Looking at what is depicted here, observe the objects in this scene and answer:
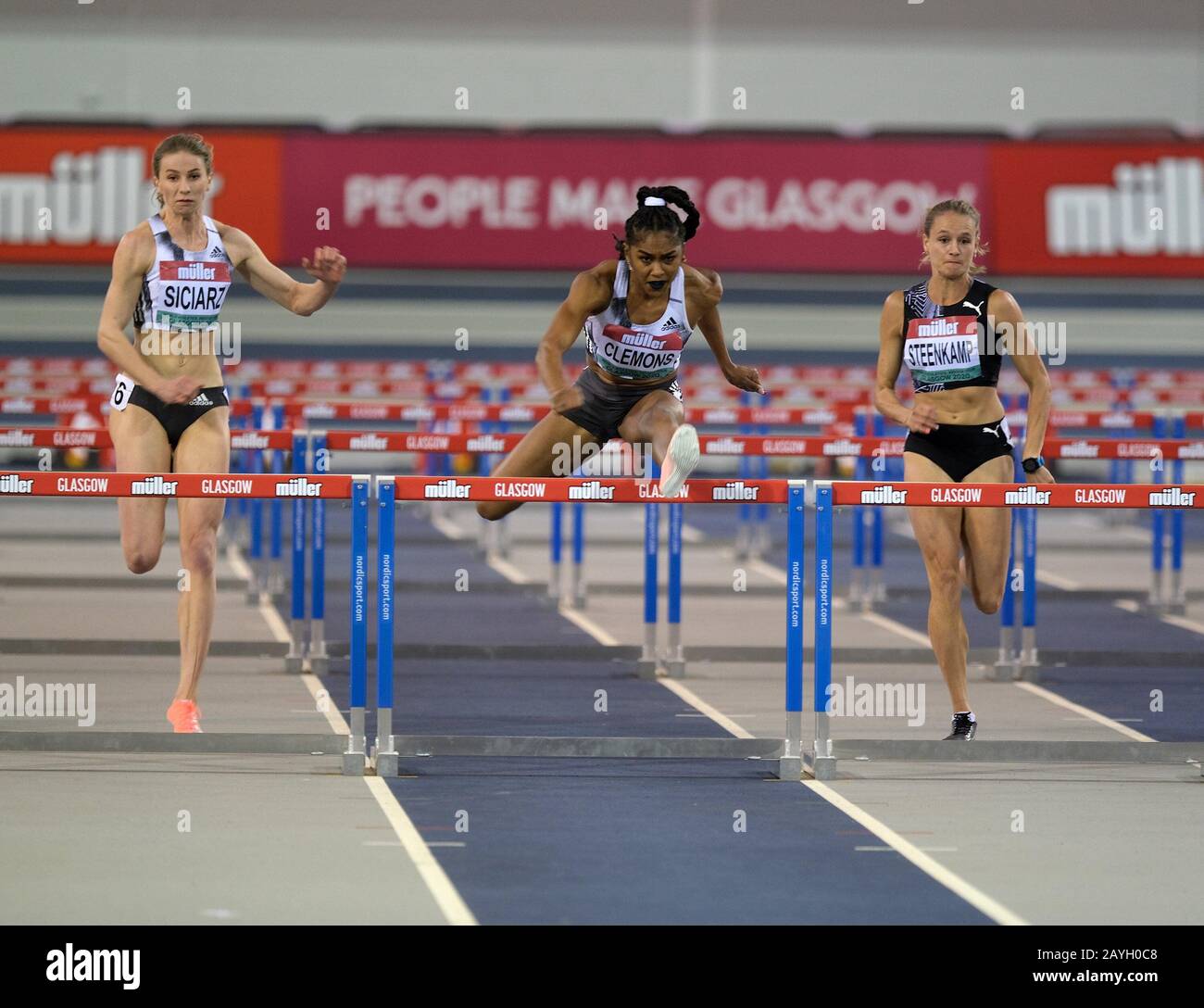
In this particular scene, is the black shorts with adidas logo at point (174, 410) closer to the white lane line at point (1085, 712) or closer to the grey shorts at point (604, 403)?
the grey shorts at point (604, 403)

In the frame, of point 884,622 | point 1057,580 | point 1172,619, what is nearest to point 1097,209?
point 1057,580

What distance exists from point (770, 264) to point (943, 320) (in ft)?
51.3

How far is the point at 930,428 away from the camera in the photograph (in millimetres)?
8500

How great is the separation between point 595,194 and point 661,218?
50.8ft

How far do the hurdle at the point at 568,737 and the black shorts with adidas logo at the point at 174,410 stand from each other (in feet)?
2.72

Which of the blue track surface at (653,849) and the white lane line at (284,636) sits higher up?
the white lane line at (284,636)

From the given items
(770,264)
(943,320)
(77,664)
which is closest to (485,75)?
(770,264)

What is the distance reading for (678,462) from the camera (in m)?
7.92

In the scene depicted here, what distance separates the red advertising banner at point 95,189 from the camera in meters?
23.0

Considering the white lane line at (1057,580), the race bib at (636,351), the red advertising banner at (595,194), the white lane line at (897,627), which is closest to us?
the race bib at (636,351)

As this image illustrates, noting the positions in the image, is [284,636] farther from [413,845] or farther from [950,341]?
[413,845]

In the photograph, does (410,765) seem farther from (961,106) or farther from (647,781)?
(961,106)

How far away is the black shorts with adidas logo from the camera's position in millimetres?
8281

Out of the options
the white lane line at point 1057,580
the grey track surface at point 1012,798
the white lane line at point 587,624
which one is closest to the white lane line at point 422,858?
the grey track surface at point 1012,798
